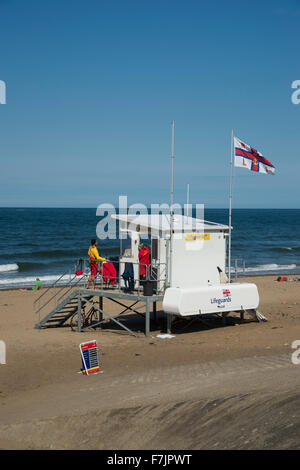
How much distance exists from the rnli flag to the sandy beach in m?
5.51

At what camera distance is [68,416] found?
33.3ft

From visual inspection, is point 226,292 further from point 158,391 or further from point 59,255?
point 59,255

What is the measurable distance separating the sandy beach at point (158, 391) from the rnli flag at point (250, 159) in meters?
5.51

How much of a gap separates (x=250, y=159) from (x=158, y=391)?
10292 millimetres

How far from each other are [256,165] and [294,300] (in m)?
10.8

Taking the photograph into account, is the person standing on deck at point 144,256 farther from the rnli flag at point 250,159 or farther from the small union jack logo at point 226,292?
the rnli flag at point 250,159

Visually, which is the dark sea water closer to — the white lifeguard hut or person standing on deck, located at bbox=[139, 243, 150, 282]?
the white lifeguard hut

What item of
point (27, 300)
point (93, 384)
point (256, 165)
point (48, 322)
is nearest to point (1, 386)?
point (93, 384)

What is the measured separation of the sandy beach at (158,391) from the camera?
9.24m

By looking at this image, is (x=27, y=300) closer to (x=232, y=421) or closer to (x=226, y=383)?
(x=226, y=383)

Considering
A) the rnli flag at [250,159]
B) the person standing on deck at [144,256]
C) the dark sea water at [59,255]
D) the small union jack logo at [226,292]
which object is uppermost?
the rnli flag at [250,159]

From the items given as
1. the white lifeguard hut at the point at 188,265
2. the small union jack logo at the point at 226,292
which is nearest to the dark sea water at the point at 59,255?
the white lifeguard hut at the point at 188,265

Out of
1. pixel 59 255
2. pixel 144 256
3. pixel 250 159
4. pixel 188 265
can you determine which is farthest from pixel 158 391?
pixel 59 255

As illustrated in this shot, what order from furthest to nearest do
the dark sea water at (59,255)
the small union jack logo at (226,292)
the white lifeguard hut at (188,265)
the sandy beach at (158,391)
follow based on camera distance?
the dark sea water at (59,255)
the small union jack logo at (226,292)
the white lifeguard hut at (188,265)
the sandy beach at (158,391)
